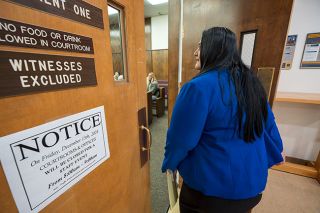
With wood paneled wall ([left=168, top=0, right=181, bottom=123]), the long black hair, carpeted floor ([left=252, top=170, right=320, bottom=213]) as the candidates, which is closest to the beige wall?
carpeted floor ([left=252, top=170, right=320, bottom=213])

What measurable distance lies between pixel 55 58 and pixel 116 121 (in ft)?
1.16

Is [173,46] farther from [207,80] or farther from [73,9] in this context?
[73,9]

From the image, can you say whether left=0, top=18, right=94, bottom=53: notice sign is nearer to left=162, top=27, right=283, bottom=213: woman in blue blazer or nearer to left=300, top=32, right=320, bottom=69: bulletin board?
left=162, top=27, right=283, bottom=213: woman in blue blazer

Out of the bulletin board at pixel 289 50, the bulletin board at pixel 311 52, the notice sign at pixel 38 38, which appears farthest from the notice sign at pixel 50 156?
the bulletin board at pixel 311 52

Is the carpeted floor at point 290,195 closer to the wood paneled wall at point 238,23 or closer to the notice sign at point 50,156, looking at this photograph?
the wood paneled wall at point 238,23

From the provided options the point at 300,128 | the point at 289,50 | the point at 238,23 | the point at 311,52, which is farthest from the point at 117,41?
the point at 300,128

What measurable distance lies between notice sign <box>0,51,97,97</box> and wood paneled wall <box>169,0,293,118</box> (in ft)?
4.08

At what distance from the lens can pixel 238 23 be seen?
4.38 feet

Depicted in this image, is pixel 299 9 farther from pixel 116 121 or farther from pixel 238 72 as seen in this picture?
pixel 116 121

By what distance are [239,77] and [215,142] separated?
1.10 feet

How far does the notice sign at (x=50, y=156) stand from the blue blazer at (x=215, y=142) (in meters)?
0.38

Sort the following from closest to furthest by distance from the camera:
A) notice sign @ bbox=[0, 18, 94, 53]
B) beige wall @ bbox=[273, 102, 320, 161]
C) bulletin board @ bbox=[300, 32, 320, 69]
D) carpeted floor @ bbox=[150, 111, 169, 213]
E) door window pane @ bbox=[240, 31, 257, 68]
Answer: notice sign @ bbox=[0, 18, 94, 53], door window pane @ bbox=[240, 31, 257, 68], carpeted floor @ bbox=[150, 111, 169, 213], bulletin board @ bbox=[300, 32, 320, 69], beige wall @ bbox=[273, 102, 320, 161]

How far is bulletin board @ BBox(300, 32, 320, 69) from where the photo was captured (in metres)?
1.77

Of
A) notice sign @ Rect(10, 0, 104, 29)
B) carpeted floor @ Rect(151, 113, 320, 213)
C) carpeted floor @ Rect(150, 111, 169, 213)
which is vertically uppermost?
notice sign @ Rect(10, 0, 104, 29)
